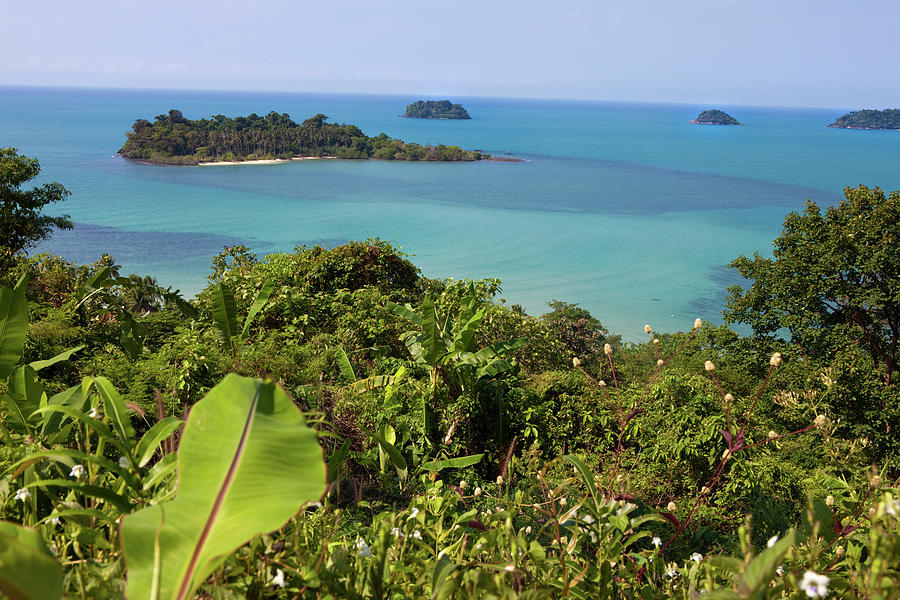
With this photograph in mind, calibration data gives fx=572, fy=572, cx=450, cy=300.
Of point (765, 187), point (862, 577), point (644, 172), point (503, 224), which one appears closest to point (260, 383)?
point (862, 577)

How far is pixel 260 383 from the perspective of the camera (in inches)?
51.1

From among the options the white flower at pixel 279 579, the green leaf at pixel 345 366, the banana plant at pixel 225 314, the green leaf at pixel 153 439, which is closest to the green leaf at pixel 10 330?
the green leaf at pixel 153 439

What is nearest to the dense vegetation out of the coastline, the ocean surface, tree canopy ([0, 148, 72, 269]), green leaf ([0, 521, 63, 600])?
green leaf ([0, 521, 63, 600])

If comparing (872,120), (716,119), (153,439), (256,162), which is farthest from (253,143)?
(872,120)

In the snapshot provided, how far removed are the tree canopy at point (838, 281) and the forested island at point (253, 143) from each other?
75661 millimetres

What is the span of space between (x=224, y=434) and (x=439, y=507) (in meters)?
0.75

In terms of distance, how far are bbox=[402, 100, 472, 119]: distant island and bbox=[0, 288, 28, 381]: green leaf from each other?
574 feet

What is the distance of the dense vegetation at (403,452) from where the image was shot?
1.13m

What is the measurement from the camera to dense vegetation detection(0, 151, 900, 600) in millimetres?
1135

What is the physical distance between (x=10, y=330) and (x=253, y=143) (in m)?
87.0

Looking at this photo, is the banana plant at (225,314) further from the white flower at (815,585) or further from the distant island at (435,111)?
the distant island at (435,111)

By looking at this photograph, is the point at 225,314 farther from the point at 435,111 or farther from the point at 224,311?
the point at 435,111

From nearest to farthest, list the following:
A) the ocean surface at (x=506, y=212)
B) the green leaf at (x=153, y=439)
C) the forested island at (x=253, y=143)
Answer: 1. the green leaf at (x=153, y=439)
2. the ocean surface at (x=506, y=212)
3. the forested island at (x=253, y=143)

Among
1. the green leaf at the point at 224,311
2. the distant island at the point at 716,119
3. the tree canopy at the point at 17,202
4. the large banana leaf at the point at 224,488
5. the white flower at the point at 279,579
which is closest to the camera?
the large banana leaf at the point at 224,488
